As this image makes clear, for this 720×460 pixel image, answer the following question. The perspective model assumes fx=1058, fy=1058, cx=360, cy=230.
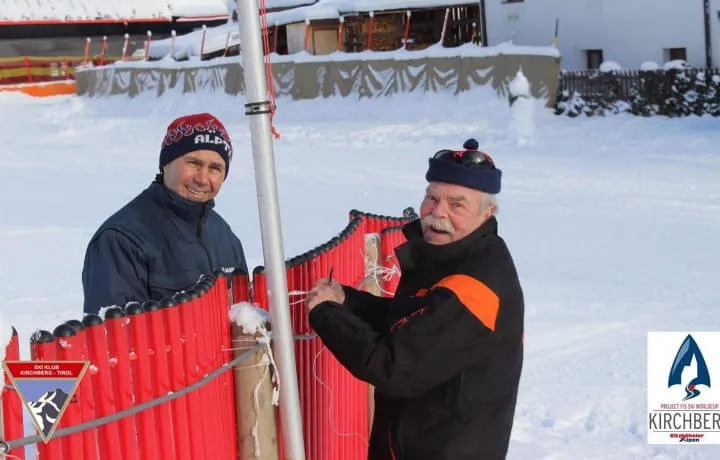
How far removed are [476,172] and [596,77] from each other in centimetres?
2073

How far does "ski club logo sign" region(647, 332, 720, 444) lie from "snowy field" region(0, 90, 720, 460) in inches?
4.5

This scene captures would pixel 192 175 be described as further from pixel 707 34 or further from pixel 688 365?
pixel 707 34

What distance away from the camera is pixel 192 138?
4.12 meters

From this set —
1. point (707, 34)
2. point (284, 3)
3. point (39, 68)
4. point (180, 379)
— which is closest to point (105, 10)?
point (39, 68)

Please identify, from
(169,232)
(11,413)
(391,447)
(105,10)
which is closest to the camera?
(11,413)

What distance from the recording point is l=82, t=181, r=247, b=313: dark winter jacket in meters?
3.77

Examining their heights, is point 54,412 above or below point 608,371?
above

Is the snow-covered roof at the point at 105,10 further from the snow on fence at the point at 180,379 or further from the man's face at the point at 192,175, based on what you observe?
the snow on fence at the point at 180,379

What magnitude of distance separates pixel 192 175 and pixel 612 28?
2503 centimetres

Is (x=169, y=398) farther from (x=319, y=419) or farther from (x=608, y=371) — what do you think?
(x=608, y=371)

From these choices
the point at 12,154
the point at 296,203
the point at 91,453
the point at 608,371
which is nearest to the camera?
the point at 91,453

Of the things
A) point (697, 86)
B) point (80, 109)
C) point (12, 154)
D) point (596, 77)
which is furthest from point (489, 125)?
point (80, 109)

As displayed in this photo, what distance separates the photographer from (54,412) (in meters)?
2.45

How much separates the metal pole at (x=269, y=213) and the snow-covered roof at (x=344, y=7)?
28.7m
